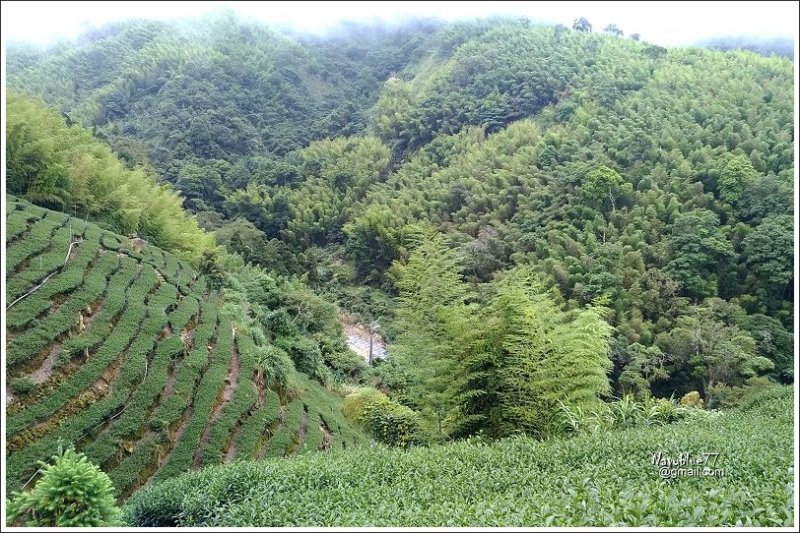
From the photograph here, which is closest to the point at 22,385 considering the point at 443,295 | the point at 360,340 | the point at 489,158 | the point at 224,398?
the point at 224,398

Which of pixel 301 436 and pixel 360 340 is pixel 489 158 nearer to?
pixel 360 340

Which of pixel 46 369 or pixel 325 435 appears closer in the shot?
pixel 46 369

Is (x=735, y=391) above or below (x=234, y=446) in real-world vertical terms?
below

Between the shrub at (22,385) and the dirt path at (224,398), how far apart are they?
245 cm

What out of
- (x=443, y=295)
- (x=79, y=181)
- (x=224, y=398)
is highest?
(x=79, y=181)

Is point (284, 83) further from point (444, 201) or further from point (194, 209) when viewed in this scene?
point (444, 201)

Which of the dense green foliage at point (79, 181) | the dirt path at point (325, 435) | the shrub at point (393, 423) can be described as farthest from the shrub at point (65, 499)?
the dense green foliage at point (79, 181)

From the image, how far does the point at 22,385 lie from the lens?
A: 24.0 feet

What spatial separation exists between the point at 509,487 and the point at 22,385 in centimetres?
667

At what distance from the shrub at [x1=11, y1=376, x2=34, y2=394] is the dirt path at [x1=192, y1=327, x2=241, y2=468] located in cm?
245

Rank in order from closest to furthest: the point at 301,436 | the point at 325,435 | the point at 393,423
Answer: the point at 393,423
the point at 301,436
the point at 325,435

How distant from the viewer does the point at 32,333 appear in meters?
7.97

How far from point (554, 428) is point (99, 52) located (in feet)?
198

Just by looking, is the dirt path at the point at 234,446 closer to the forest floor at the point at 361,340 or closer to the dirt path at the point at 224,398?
the dirt path at the point at 224,398
